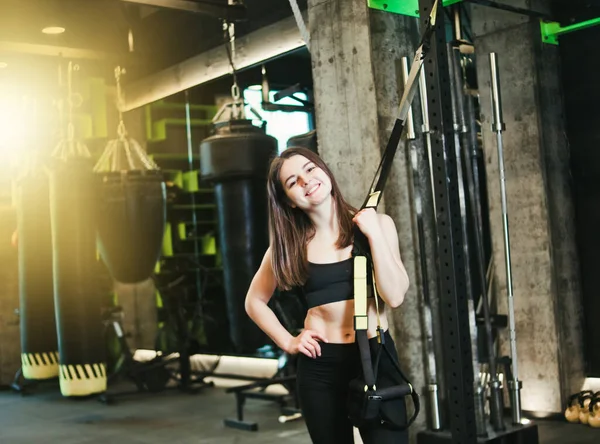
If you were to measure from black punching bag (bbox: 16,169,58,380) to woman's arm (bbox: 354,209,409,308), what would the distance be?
4.66 m

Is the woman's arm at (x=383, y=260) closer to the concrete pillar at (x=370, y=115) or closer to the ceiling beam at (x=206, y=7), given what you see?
the concrete pillar at (x=370, y=115)

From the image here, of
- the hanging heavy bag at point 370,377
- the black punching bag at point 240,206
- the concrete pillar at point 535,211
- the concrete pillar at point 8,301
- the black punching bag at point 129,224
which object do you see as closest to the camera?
the hanging heavy bag at point 370,377

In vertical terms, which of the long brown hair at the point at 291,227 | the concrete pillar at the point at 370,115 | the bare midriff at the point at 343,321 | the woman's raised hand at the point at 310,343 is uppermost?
the concrete pillar at the point at 370,115

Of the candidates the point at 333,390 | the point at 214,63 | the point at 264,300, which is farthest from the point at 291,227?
the point at 214,63

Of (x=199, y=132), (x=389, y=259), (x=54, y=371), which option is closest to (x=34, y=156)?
(x=54, y=371)

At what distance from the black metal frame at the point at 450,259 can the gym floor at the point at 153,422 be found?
7.51 ft

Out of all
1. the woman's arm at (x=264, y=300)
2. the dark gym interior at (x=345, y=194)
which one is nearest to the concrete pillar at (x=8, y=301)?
the dark gym interior at (x=345, y=194)

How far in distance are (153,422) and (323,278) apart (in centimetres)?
437

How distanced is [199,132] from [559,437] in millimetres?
6185

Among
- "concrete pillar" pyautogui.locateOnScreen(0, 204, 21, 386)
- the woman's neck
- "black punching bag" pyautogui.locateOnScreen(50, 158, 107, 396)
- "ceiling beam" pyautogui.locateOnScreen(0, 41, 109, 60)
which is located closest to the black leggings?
the woman's neck

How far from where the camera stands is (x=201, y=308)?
8453 mm

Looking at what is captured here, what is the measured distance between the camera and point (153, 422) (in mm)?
6184

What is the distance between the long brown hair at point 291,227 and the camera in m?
2.20

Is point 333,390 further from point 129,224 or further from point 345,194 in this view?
point 129,224
